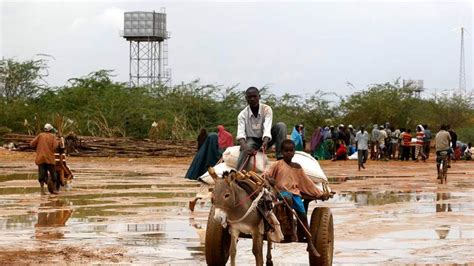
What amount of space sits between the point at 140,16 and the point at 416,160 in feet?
199

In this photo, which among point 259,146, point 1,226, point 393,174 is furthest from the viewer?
point 393,174

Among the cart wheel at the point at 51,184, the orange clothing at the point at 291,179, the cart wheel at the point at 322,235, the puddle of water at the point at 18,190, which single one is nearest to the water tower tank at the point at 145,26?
the puddle of water at the point at 18,190

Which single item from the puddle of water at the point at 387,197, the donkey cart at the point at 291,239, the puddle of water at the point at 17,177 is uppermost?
the donkey cart at the point at 291,239

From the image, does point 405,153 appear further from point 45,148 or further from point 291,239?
point 291,239

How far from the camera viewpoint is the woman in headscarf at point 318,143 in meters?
42.7

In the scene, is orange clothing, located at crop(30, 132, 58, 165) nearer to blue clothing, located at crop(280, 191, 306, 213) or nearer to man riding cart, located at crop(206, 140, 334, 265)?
man riding cart, located at crop(206, 140, 334, 265)

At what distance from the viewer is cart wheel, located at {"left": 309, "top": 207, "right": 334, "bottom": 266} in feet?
35.6

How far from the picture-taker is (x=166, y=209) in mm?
19172

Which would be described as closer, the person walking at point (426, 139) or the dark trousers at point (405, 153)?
the person walking at point (426, 139)

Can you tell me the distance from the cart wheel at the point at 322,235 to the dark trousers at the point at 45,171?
1309 cm

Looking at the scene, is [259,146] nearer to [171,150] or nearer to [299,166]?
[299,166]

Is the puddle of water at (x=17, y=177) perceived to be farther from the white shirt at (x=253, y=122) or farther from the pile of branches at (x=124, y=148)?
the white shirt at (x=253, y=122)

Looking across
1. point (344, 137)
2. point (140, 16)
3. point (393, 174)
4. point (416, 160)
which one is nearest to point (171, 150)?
point (344, 137)

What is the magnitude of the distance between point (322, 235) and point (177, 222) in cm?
609
